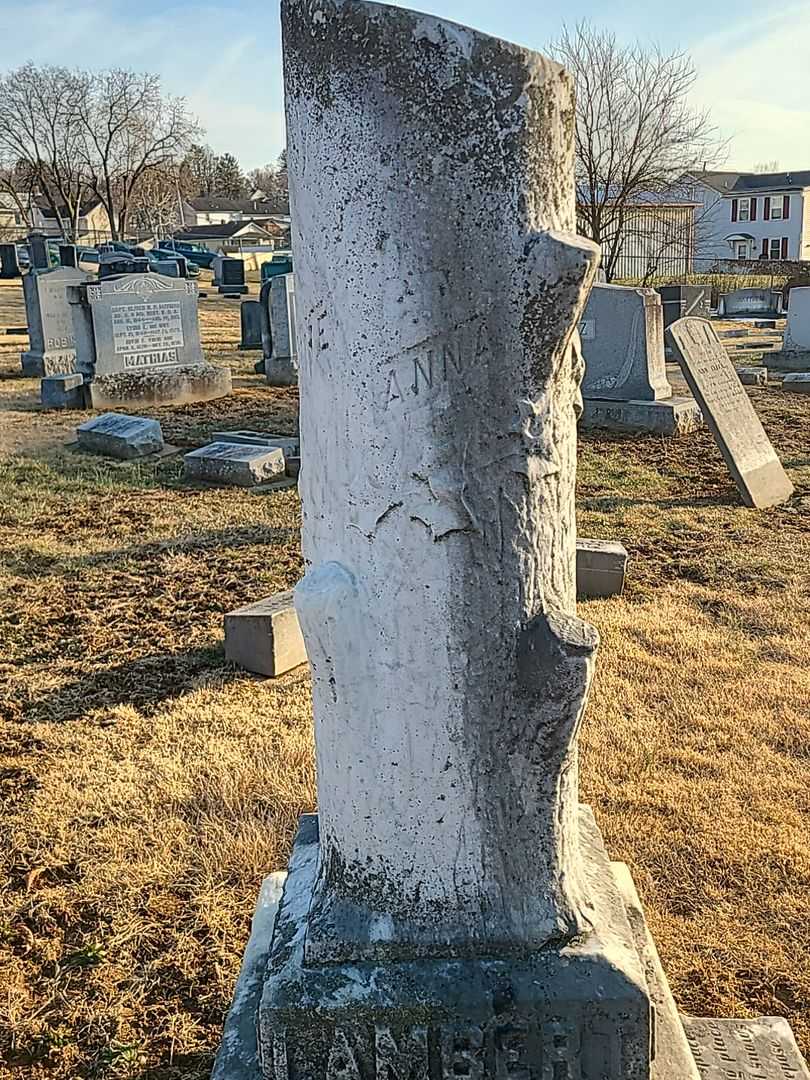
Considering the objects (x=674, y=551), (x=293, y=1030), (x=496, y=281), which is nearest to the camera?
(x=496, y=281)

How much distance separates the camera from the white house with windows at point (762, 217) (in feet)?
173

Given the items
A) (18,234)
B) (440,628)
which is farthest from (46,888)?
(18,234)

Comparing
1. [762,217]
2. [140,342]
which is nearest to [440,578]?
[140,342]

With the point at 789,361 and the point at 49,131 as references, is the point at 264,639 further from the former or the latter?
the point at 49,131

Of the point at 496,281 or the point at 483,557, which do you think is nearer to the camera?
the point at 496,281

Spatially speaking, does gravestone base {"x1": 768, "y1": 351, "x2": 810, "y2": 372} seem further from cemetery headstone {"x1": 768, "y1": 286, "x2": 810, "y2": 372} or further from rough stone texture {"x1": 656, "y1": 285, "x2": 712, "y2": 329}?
rough stone texture {"x1": 656, "y1": 285, "x2": 712, "y2": 329}

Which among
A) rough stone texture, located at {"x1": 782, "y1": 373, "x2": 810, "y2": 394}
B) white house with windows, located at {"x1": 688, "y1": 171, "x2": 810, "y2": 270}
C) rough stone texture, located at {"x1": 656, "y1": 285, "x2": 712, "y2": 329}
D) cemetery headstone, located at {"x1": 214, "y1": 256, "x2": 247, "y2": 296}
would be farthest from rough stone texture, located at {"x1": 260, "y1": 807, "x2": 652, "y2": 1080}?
white house with windows, located at {"x1": 688, "y1": 171, "x2": 810, "y2": 270}

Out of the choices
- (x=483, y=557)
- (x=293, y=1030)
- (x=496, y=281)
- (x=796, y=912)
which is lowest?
(x=796, y=912)

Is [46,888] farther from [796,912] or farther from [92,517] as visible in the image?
[92,517]

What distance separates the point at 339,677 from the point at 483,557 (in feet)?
1.09

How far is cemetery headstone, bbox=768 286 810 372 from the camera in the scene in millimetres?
15453

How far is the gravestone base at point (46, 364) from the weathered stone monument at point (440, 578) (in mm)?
13400

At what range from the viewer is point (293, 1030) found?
5.54 feet

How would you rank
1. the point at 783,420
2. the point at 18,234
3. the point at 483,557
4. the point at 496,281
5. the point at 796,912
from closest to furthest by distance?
the point at 496,281 → the point at 483,557 → the point at 796,912 → the point at 783,420 → the point at 18,234
